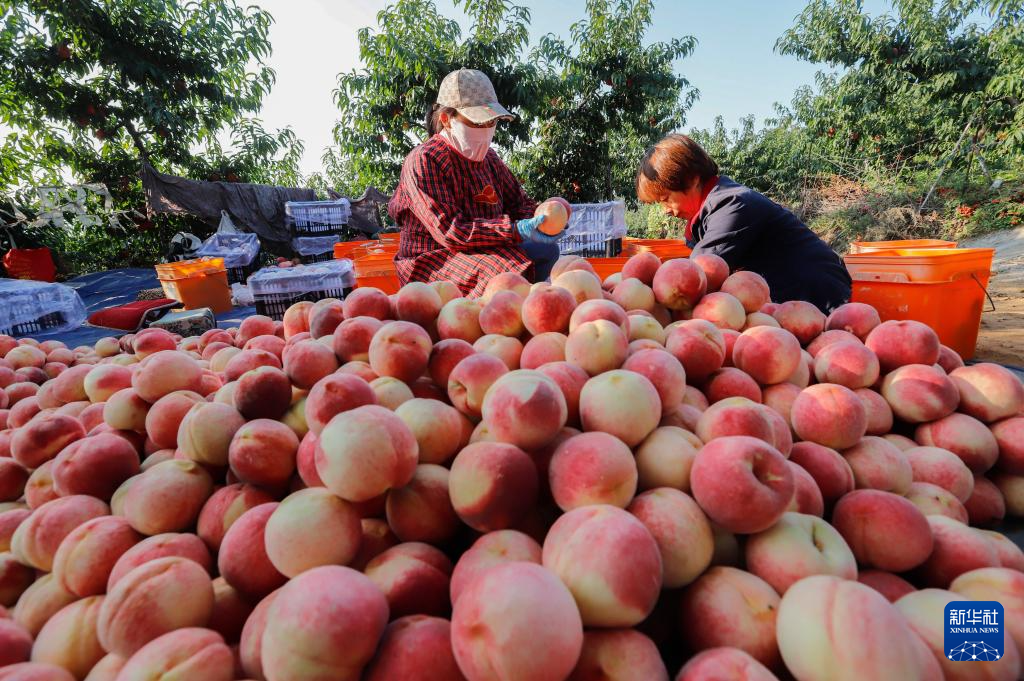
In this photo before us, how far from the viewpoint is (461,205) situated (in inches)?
128

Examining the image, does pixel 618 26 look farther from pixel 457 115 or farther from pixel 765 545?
pixel 765 545

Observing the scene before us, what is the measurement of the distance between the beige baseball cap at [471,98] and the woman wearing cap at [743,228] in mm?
984

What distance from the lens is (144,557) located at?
33.7 inches

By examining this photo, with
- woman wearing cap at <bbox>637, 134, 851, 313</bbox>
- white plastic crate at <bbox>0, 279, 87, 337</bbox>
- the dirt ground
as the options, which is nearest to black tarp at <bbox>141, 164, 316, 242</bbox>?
white plastic crate at <bbox>0, 279, 87, 337</bbox>

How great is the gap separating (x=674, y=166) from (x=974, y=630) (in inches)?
98.6

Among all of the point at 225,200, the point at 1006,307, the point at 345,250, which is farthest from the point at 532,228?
the point at 225,200

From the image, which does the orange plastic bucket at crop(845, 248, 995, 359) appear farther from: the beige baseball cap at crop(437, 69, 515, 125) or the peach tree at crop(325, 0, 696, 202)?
the peach tree at crop(325, 0, 696, 202)

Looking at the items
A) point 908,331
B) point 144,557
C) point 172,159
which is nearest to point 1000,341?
point 908,331

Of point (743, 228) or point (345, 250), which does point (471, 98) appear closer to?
point (743, 228)

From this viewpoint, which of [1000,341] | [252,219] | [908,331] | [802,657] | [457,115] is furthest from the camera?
[252,219]

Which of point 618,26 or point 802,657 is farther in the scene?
point 618,26

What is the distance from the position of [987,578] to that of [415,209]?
9.94 feet

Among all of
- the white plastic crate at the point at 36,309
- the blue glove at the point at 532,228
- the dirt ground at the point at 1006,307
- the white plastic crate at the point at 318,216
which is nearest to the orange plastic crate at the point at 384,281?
the blue glove at the point at 532,228

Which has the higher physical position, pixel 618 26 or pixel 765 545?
pixel 618 26
